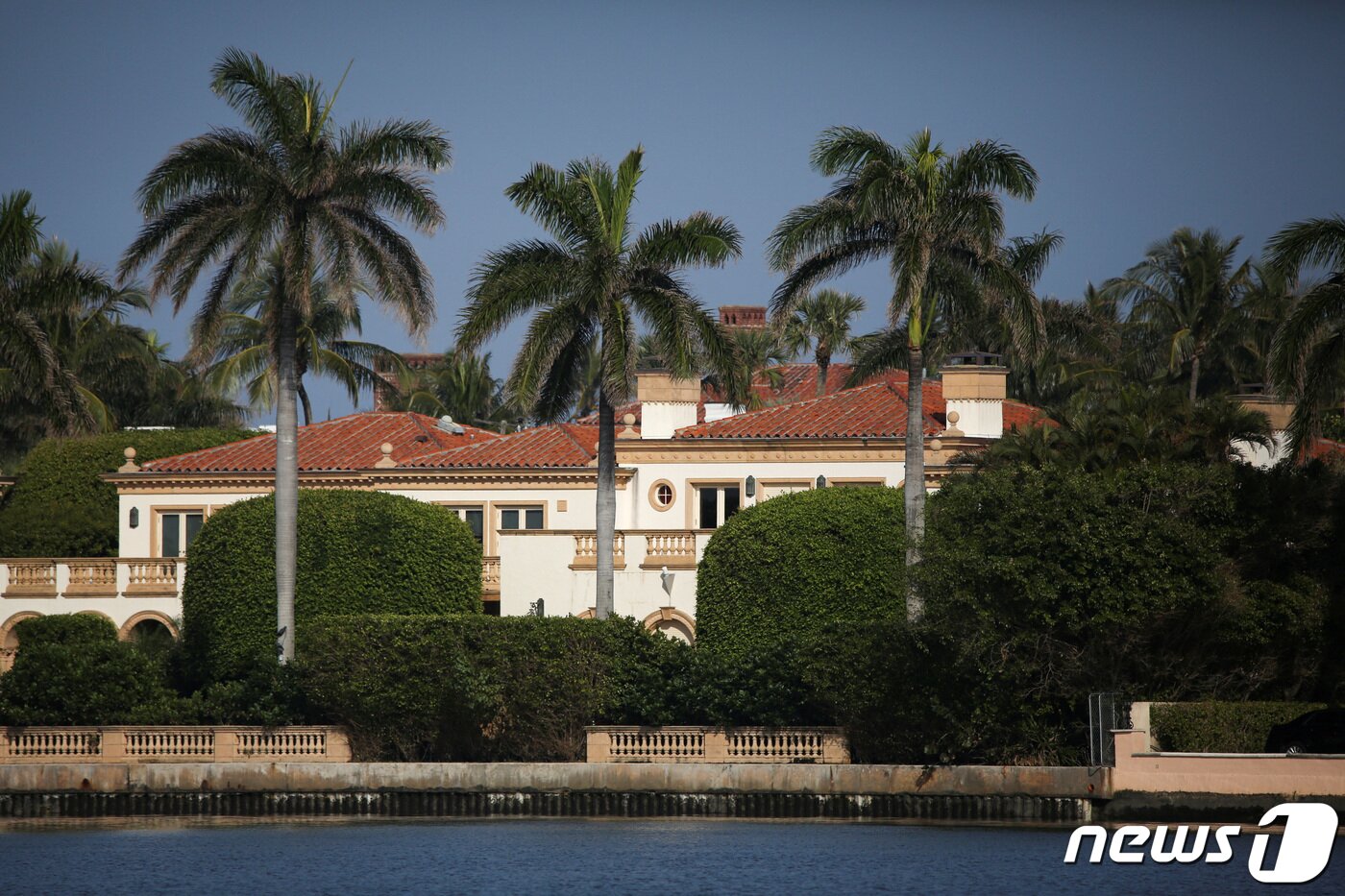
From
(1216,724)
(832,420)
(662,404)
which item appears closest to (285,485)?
(662,404)

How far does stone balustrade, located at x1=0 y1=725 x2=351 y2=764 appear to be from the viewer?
145ft

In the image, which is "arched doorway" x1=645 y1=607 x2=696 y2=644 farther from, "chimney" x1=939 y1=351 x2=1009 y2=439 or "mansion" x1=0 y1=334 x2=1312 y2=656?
"chimney" x1=939 y1=351 x2=1009 y2=439

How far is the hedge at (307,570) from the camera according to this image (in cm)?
4959

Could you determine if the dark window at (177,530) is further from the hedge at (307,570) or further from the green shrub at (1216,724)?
the green shrub at (1216,724)

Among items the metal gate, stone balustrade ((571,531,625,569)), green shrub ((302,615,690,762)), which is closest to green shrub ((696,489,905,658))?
green shrub ((302,615,690,762))

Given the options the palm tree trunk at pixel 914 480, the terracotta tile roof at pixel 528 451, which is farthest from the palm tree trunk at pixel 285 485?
the palm tree trunk at pixel 914 480

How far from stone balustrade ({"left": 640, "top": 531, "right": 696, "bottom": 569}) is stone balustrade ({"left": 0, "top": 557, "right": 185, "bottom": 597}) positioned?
13228 mm

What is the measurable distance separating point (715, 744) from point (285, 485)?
39.5ft

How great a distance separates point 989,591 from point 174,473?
29672 mm

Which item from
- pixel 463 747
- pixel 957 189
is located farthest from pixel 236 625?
pixel 957 189

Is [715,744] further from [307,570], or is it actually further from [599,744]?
[307,570]

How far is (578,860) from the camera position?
1362 inches

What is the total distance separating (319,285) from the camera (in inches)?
2847

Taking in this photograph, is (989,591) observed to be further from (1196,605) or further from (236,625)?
(236,625)
